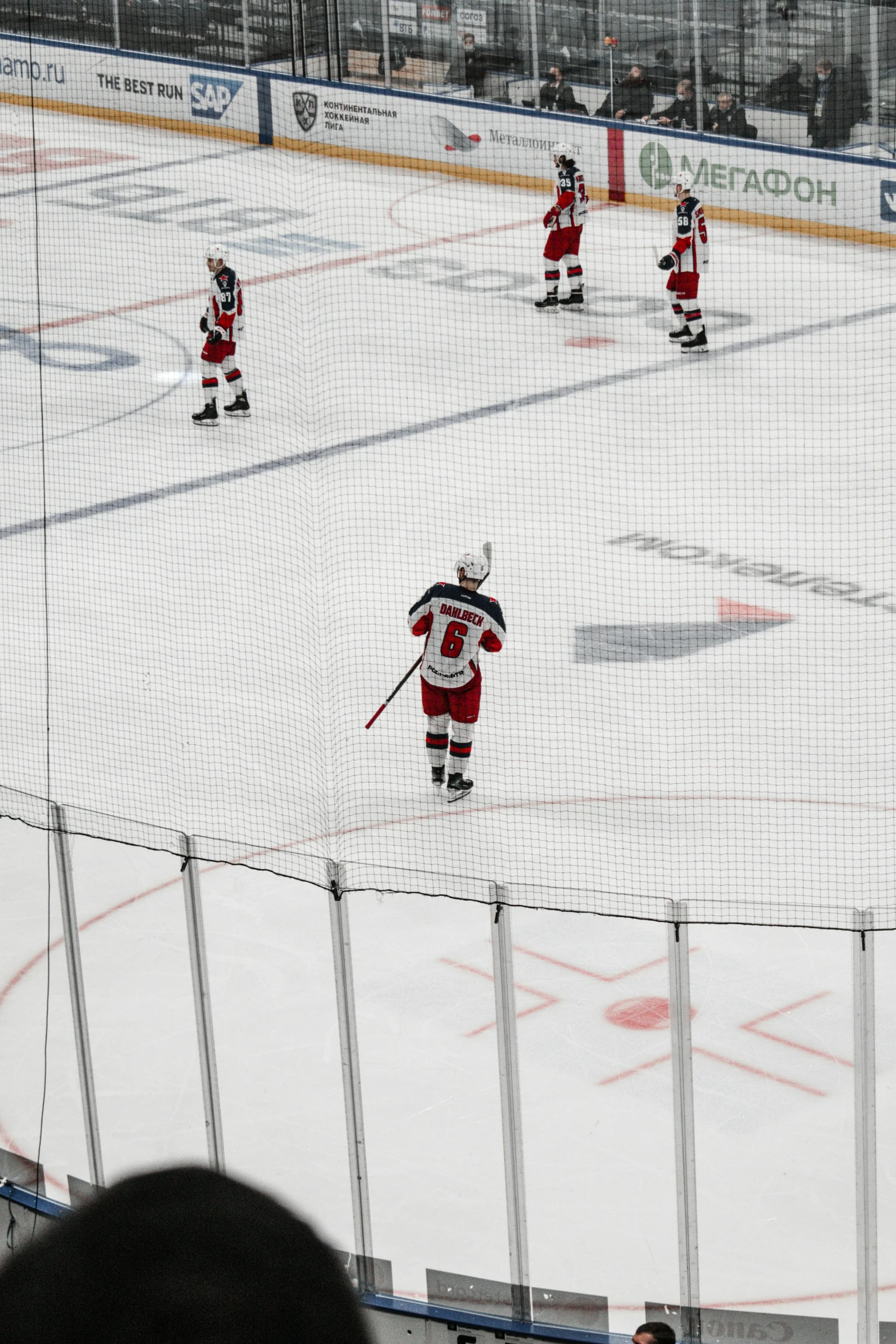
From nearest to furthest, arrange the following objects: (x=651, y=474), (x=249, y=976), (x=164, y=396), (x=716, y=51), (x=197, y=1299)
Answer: (x=197, y=1299) < (x=249, y=976) < (x=651, y=474) < (x=164, y=396) < (x=716, y=51)

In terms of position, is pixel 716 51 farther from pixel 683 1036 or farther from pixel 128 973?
pixel 683 1036

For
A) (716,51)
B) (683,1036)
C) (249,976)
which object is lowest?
(249,976)

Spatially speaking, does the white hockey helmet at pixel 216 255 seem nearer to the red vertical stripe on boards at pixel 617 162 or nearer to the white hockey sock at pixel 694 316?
the white hockey sock at pixel 694 316

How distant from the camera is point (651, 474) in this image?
10664mm

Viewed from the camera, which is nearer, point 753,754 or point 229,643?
point 753,754

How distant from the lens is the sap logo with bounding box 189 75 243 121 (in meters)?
18.1

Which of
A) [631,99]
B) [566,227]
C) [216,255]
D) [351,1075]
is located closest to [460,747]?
[351,1075]

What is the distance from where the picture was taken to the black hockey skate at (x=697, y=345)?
41.2 ft

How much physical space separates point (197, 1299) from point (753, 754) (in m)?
6.89

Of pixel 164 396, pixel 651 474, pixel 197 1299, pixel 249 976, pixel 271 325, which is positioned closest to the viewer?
pixel 197 1299

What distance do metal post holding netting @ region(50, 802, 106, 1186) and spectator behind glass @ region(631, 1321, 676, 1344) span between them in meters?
1.53

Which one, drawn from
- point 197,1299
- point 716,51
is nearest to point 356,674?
point 197,1299

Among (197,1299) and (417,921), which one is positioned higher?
(197,1299)

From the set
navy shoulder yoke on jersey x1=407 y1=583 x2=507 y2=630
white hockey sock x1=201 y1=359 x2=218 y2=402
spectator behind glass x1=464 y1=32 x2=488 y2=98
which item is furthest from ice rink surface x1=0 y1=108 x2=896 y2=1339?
spectator behind glass x1=464 y1=32 x2=488 y2=98
